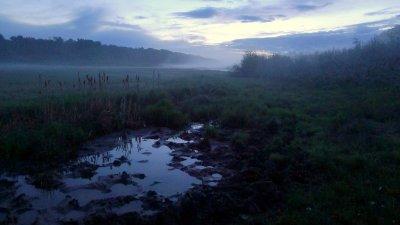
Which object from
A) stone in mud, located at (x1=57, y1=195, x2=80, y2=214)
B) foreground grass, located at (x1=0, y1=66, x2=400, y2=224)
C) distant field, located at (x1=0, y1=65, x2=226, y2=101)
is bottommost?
stone in mud, located at (x1=57, y1=195, x2=80, y2=214)

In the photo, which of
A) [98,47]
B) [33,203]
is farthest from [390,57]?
[98,47]

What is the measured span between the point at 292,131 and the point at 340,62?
15773mm

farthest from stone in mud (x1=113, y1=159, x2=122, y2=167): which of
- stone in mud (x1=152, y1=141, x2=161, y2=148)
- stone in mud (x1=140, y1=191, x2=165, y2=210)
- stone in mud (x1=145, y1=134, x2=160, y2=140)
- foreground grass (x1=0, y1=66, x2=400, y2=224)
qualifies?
stone in mud (x1=145, y1=134, x2=160, y2=140)

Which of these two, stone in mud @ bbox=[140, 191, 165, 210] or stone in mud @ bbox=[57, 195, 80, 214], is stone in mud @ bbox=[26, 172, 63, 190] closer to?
stone in mud @ bbox=[57, 195, 80, 214]

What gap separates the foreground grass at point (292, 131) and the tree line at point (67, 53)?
51.6 meters

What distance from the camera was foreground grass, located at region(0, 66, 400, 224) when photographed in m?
7.64

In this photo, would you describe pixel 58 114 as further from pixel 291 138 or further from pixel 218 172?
pixel 291 138

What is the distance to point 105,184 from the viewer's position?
951 cm

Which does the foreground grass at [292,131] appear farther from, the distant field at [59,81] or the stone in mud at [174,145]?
the stone in mud at [174,145]

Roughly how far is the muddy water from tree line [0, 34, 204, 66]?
62.5 metres

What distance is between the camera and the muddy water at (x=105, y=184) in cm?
802

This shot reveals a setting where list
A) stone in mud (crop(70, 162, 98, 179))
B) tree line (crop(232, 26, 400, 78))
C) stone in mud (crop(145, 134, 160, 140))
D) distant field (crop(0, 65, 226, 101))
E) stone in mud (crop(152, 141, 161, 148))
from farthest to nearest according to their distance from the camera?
tree line (crop(232, 26, 400, 78)) < distant field (crop(0, 65, 226, 101)) < stone in mud (crop(145, 134, 160, 140)) < stone in mud (crop(152, 141, 161, 148)) < stone in mud (crop(70, 162, 98, 179))

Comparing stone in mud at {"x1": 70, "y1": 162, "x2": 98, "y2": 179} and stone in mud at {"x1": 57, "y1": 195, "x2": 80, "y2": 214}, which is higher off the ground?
stone in mud at {"x1": 70, "y1": 162, "x2": 98, "y2": 179}

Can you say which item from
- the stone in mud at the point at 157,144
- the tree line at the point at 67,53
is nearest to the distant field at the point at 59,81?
the stone in mud at the point at 157,144
